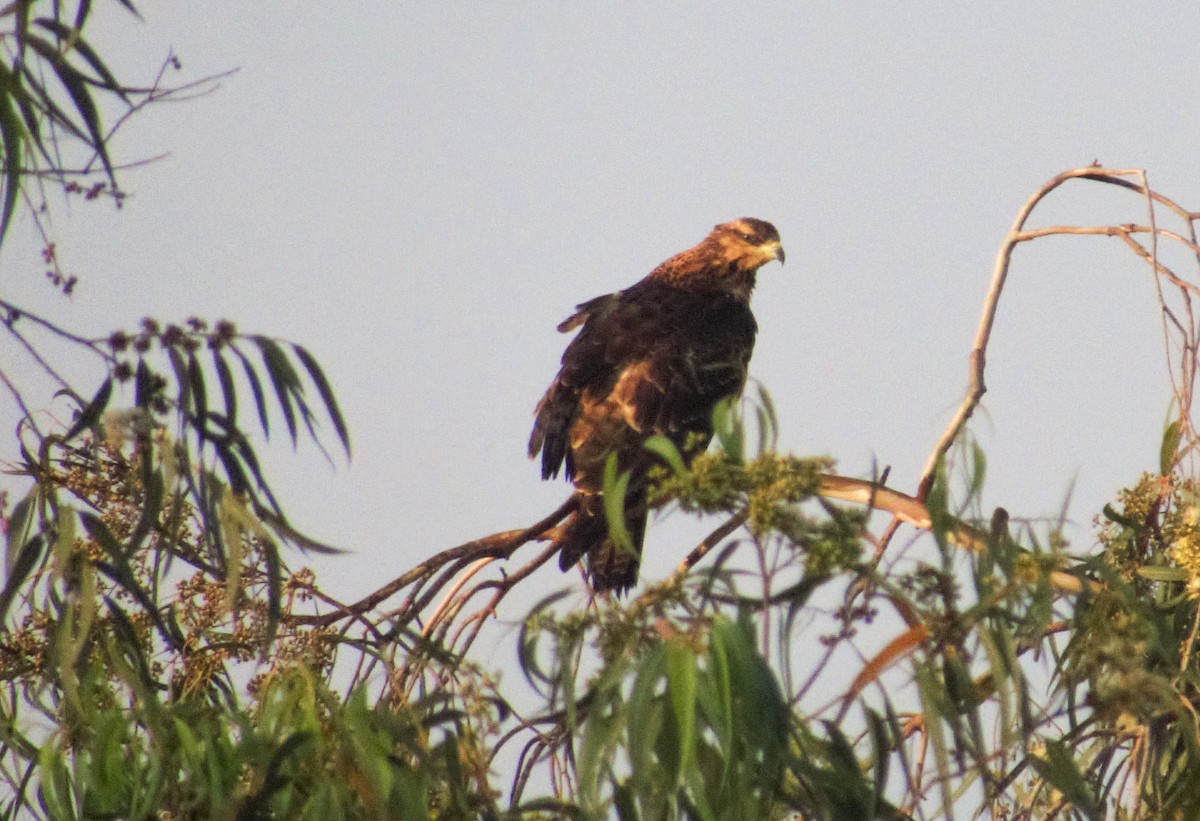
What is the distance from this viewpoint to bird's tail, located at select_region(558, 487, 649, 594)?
5.39 meters

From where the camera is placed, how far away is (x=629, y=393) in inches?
244

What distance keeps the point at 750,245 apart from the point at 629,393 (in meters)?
1.81

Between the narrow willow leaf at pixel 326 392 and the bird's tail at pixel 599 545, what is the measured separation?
1.84 metres

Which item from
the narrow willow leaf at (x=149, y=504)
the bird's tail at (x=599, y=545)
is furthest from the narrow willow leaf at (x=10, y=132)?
the bird's tail at (x=599, y=545)

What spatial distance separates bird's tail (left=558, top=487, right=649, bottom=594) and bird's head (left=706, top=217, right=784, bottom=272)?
2245mm

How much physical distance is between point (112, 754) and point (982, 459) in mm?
1922

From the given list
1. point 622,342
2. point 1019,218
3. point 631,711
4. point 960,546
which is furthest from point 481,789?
point 622,342

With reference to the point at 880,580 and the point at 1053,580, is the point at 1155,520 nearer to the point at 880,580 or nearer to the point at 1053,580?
the point at 1053,580

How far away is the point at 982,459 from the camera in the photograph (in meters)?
3.42

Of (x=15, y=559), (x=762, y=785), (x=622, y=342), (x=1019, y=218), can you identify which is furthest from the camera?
(x=622, y=342)

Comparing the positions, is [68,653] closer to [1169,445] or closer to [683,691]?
[683,691]

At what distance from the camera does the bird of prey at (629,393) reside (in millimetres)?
5570

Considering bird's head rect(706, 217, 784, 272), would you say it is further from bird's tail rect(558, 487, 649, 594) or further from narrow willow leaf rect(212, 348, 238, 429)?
narrow willow leaf rect(212, 348, 238, 429)

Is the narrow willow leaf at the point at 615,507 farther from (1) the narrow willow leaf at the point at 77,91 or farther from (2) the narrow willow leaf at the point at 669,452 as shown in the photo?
(1) the narrow willow leaf at the point at 77,91
